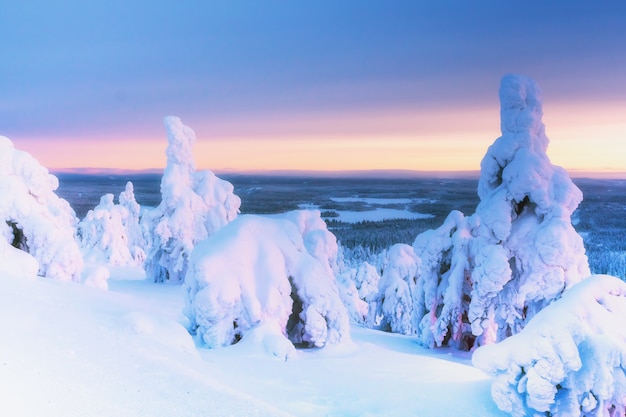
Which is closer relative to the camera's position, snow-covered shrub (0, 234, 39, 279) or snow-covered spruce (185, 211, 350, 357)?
snow-covered shrub (0, 234, 39, 279)

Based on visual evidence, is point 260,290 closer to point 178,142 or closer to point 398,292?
point 398,292

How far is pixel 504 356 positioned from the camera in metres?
8.52

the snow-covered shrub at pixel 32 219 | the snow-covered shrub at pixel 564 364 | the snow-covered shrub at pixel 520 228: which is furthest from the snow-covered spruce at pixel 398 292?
the snow-covered shrub at pixel 564 364

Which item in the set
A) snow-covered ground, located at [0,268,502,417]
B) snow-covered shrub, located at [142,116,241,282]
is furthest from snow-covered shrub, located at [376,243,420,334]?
snow-covered ground, located at [0,268,502,417]

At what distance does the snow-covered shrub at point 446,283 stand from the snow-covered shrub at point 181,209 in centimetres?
1345

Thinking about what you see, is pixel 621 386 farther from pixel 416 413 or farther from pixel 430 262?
pixel 430 262

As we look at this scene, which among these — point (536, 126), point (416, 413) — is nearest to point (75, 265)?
point (416, 413)

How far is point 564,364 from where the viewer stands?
8188 millimetres

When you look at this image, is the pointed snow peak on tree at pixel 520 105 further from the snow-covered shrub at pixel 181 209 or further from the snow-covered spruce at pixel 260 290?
the snow-covered shrub at pixel 181 209

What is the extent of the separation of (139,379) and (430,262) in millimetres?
13239

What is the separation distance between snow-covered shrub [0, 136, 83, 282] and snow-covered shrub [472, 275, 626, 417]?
11361mm

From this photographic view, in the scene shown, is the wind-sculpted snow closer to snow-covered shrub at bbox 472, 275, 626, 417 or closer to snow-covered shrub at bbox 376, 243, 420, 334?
snow-covered shrub at bbox 376, 243, 420, 334

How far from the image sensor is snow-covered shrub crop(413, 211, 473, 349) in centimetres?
1850

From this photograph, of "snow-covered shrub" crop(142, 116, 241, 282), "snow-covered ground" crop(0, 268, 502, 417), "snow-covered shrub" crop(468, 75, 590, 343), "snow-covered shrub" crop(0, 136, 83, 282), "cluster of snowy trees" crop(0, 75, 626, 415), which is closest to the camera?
"snow-covered ground" crop(0, 268, 502, 417)
